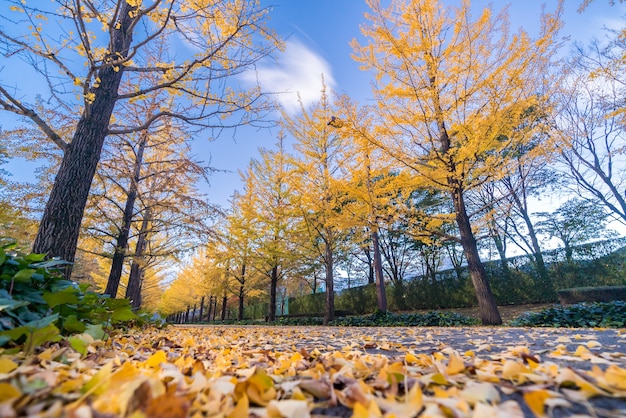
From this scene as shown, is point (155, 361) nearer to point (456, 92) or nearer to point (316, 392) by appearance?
point (316, 392)

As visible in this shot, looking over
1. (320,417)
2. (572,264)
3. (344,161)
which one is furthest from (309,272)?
(320,417)

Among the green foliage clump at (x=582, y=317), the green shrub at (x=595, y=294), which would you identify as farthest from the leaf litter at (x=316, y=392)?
the green shrub at (x=595, y=294)

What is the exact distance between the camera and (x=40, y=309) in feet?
5.10

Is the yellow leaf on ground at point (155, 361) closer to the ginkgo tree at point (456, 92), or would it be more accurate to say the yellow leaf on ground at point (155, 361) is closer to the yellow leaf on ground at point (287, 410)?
the yellow leaf on ground at point (287, 410)

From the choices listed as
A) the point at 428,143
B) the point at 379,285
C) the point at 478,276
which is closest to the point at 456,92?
the point at 428,143

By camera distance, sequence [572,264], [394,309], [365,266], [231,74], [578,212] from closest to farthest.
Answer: [231,74]
[572,264]
[578,212]
[394,309]
[365,266]

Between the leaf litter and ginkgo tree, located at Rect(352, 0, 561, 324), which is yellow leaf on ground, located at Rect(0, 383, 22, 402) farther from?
ginkgo tree, located at Rect(352, 0, 561, 324)

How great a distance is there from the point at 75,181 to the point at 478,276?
658 cm

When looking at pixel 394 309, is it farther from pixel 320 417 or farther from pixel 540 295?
pixel 320 417

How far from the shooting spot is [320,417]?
25.1 inches

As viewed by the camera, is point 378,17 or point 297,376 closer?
point 297,376

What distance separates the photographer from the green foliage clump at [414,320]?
233 inches

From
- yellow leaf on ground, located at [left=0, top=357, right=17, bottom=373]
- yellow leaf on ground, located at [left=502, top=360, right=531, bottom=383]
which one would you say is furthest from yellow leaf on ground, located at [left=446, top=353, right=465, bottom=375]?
yellow leaf on ground, located at [left=0, top=357, right=17, bottom=373]

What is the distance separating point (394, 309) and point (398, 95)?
9927 mm
